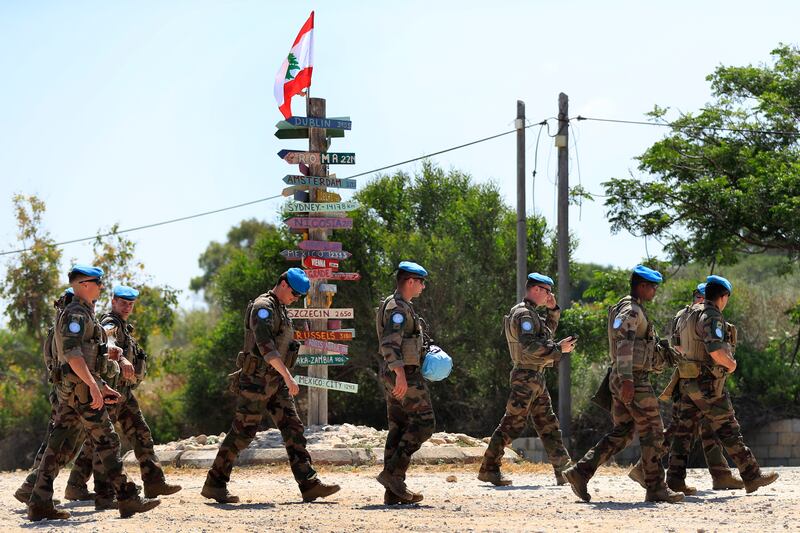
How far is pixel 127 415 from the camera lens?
10773mm

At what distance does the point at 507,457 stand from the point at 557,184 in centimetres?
743

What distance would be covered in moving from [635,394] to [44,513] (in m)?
4.90

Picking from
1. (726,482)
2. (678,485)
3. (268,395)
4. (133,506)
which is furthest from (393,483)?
(726,482)

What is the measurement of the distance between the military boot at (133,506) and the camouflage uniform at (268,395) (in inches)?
39.0

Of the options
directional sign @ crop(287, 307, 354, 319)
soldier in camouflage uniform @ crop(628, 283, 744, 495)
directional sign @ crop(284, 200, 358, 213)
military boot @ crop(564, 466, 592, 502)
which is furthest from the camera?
directional sign @ crop(284, 200, 358, 213)

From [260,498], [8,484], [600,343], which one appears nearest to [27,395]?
[600,343]

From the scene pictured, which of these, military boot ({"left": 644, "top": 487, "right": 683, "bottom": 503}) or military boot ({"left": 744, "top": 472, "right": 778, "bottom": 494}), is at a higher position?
military boot ({"left": 744, "top": 472, "right": 778, "bottom": 494})

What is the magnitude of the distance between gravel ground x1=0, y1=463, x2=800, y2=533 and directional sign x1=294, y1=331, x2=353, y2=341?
480 centimetres

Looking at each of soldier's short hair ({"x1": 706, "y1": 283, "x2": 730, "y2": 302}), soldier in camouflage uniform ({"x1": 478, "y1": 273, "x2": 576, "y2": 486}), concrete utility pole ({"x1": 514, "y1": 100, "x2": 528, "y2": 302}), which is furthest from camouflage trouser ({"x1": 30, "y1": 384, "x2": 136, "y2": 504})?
concrete utility pole ({"x1": 514, "y1": 100, "x2": 528, "y2": 302})

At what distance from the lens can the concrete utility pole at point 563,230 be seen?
21750 mm

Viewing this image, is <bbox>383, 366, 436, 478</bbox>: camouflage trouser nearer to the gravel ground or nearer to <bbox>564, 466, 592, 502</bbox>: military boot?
the gravel ground

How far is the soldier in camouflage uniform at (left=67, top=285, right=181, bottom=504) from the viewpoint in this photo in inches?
411

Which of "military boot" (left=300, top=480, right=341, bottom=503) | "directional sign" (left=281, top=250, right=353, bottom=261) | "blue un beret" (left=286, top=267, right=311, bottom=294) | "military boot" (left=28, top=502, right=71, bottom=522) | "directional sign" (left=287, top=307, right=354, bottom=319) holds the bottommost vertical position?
"military boot" (left=28, top=502, right=71, bottom=522)

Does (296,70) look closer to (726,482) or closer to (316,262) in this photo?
(316,262)
